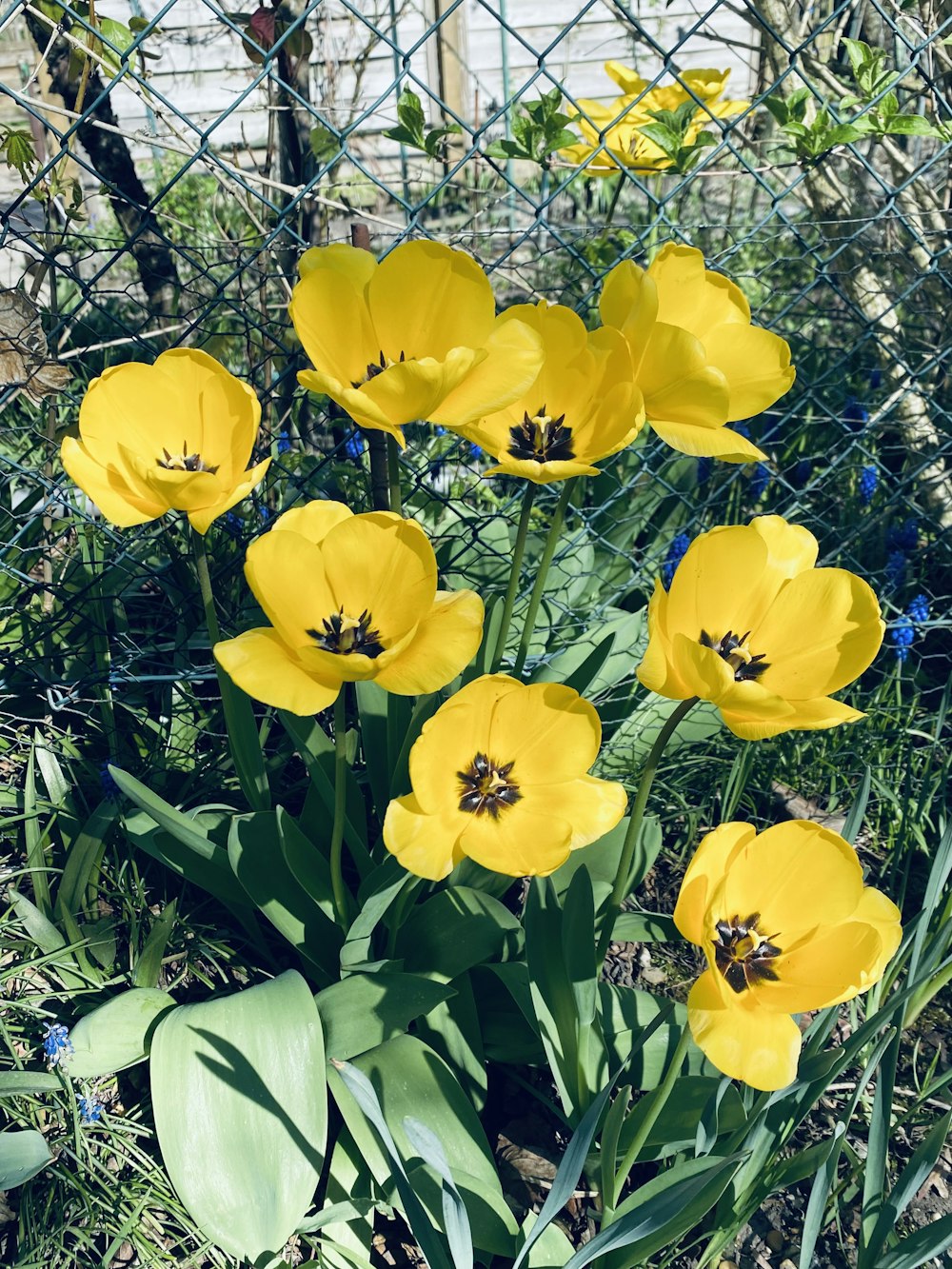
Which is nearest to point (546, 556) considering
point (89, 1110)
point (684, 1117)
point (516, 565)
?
point (516, 565)

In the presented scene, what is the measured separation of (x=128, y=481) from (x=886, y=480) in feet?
7.03

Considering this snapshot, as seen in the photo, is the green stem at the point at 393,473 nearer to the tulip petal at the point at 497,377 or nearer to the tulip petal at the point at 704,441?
the tulip petal at the point at 497,377

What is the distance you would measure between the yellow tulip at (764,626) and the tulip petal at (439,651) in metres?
0.18

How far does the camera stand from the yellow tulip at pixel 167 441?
1.20 meters

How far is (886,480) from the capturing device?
2781 mm

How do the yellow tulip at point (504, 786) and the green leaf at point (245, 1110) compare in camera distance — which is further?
the green leaf at point (245, 1110)

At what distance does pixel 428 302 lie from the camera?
4.17ft

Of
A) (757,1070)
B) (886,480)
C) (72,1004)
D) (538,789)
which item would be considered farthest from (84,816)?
(886,480)

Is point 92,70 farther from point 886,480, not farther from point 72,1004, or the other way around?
point 886,480

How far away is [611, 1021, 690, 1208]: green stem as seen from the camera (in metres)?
1.18

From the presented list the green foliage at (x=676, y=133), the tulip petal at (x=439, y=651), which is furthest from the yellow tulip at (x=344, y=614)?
the green foliage at (x=676, y=133)

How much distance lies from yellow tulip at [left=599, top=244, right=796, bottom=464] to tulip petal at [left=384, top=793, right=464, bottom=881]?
0.53 m

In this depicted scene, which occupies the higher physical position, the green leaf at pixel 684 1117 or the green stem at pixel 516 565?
the green stem at pixel 516 565

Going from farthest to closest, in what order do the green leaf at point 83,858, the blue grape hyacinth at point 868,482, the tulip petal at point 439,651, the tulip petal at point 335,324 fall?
the blue grape hyacinth at point 868,482
the green leaf at point 83,858
the tulip petal at point 335,324
the tulip petal at point 439,651
